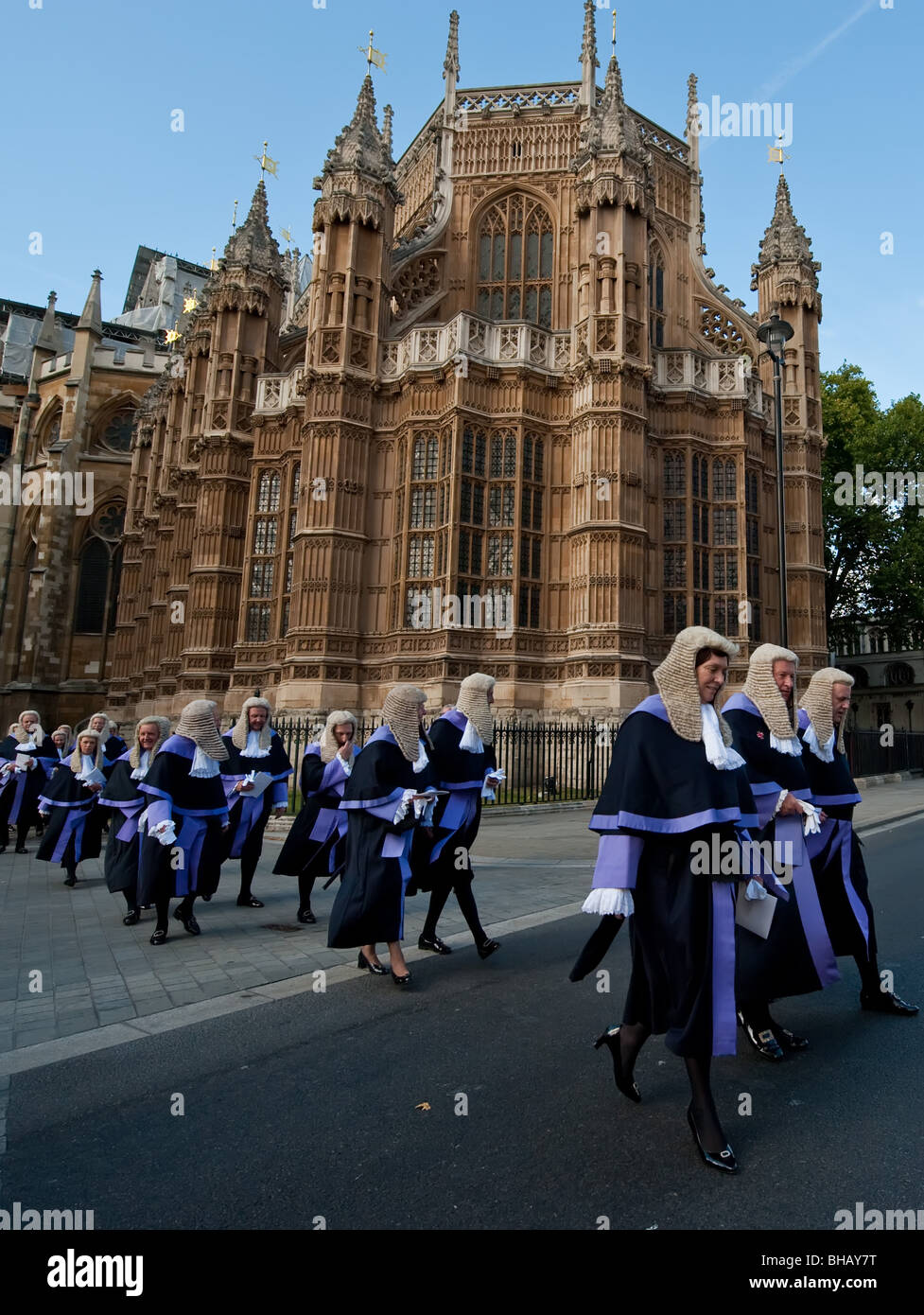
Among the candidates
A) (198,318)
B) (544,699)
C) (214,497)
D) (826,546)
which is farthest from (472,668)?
(826,546)

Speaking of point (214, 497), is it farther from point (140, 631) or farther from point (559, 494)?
point (559, 494)

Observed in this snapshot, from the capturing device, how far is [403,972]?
5.32 metres

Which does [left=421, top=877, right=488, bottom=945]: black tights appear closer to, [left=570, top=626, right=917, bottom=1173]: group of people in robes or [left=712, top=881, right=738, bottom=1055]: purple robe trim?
[left=570, top=626, right=917, bottom=1173]: group of people in robes

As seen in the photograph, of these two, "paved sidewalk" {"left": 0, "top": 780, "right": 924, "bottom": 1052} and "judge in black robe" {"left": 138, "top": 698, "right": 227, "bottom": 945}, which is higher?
"judge in black robe" {"left": 138, "top": 698, "right": 227, "bottom": 945}

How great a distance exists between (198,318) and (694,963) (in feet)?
111

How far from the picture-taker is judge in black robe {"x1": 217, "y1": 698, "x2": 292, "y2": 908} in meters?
8.35

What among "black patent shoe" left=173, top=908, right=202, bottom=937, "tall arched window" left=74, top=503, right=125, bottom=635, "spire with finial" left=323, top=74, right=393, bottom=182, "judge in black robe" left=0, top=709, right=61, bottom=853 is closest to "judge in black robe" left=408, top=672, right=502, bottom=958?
"black patent shoe" left=173, top=908, right=202, bottom=937

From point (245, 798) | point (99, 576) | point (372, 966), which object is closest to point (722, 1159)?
point (372, 966)

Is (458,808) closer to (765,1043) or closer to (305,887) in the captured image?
(305,887)

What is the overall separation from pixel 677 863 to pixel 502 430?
812 inches

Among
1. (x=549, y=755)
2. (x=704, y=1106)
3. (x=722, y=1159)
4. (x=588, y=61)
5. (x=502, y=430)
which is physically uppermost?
(x=588, y=61)

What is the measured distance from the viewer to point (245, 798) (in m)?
8.43

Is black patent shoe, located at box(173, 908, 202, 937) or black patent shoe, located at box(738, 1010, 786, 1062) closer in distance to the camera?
black patent shoe, located at box(738, 1010, 786, 1062)

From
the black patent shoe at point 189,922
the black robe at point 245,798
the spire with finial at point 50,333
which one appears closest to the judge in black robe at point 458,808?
the black patent shoe at point 189,922
